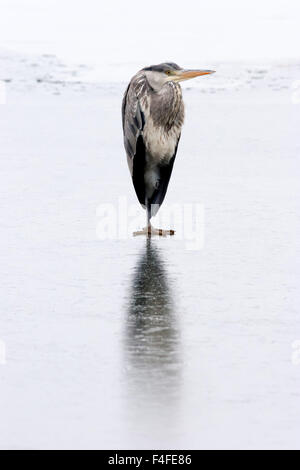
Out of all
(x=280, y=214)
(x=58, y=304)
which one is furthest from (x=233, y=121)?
(x=58, y=304)

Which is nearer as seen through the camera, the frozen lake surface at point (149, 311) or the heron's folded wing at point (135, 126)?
the frozen lake surface at point (149, 311)

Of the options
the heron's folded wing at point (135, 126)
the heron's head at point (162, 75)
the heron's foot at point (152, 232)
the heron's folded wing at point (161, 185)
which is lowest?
the heron's foot at point (152, 232)

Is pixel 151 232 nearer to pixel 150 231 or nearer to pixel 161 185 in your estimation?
pixel 150 231

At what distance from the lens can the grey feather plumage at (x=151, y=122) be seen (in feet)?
37.0

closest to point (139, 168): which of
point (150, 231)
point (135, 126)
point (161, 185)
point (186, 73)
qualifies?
point (161, 185)

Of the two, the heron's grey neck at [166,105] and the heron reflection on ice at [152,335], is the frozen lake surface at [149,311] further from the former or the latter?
the heron's grey neck at [166,105]

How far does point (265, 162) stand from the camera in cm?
1775

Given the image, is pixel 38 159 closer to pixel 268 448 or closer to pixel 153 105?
pixel 153 105

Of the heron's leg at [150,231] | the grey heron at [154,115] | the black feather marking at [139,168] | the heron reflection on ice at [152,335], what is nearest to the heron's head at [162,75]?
the grey heron at [154,115]

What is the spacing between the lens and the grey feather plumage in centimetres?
1129

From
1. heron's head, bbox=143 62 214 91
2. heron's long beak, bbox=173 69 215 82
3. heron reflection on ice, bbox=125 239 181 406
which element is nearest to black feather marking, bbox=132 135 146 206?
heron's head, bbox=143 62 214 91

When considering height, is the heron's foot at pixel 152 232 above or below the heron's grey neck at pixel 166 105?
below

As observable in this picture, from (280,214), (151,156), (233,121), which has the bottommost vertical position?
(233,121)

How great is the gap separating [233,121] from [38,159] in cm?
710
